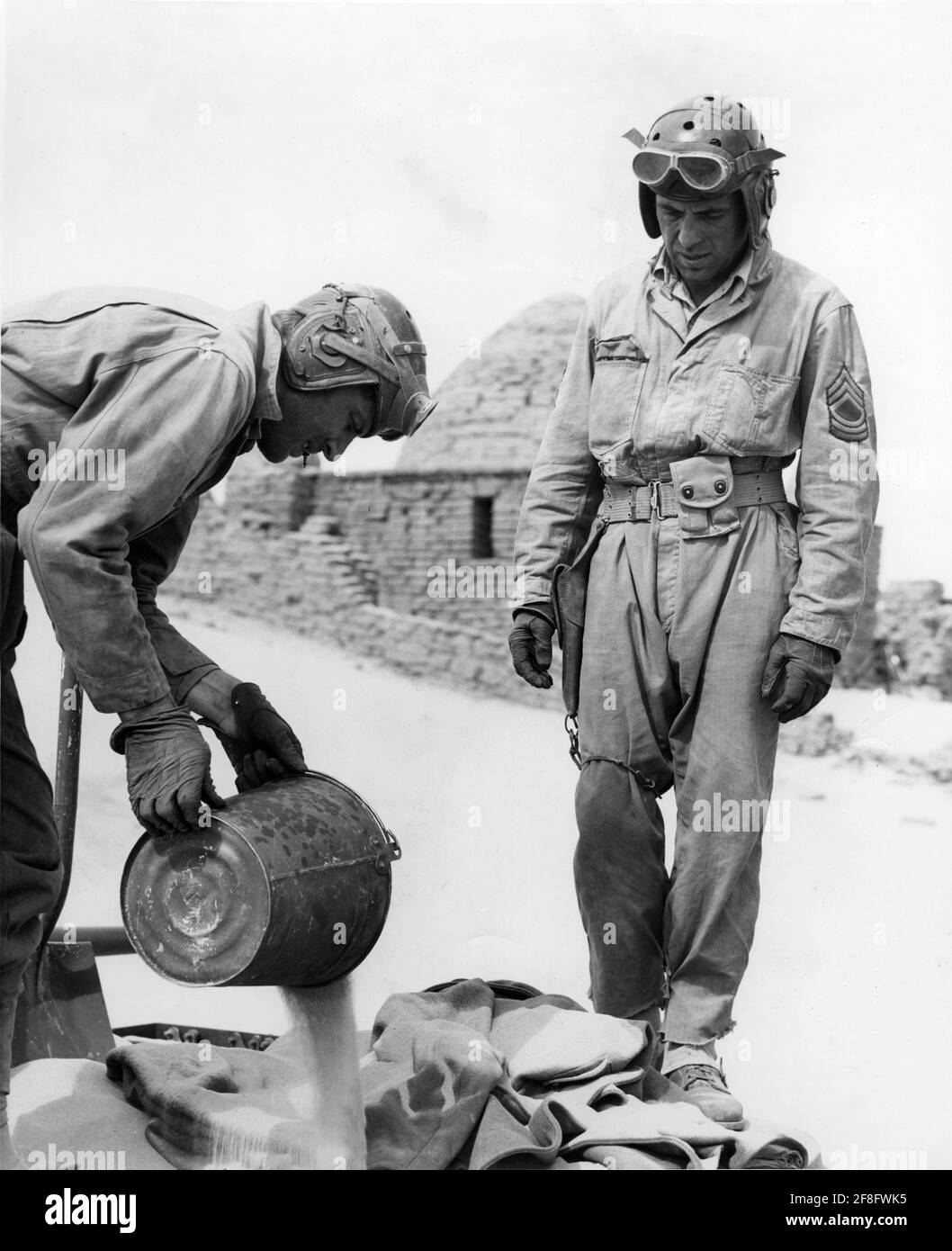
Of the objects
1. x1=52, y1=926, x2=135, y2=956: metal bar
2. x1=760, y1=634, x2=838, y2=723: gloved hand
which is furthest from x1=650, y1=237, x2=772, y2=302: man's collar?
x1=52, y1=926, x2=135, y2=956: metal bar

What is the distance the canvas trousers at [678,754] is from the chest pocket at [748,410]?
187mm

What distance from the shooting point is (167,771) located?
4578 mm

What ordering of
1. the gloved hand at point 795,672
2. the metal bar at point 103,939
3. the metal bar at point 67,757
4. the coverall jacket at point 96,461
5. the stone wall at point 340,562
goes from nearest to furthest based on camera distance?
the coverall jacket at point 96,461
the gloved hand at point 795,672
the metal bar at point 67,757
the metal bar at point 103,939
the stone wall at point 340,562

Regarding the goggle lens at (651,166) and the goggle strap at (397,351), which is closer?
the goggle strap at (397,351)

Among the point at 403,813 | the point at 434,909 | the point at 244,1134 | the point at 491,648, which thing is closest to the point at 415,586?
the point at 491,648

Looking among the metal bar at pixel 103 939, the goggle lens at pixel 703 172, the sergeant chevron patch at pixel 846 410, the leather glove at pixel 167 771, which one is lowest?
the metal bar at pixel 103 939

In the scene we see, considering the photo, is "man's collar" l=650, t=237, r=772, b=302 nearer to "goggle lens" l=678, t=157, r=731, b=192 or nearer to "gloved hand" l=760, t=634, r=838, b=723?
"goggle lens" l=678, t=157, r=731, b=192

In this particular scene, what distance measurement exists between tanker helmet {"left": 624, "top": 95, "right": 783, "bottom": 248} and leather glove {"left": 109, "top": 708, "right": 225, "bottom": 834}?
197 cm

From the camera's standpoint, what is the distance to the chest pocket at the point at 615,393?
5.58 meters

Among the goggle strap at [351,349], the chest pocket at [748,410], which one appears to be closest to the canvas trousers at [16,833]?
the goggle strap at [351,349]

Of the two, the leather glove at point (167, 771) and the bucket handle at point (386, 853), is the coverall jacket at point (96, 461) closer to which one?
the leather glove at point (167, 771)

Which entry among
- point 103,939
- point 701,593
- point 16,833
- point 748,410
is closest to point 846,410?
point 748,410

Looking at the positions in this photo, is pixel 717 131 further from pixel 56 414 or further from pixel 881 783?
pixel 881 783

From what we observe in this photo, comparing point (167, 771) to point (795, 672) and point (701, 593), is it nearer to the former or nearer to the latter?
point (701, 593)
